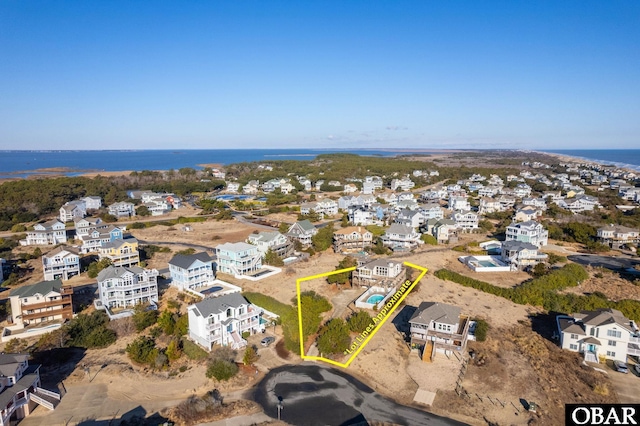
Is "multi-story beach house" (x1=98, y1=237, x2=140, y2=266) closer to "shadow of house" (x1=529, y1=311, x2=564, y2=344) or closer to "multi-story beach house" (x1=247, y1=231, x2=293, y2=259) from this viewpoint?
"multi-story beach house" (x1=247, y1=231, x2=293, y2=259)

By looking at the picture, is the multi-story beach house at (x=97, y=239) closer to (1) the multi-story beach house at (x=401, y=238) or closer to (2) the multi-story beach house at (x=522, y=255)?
(1) the multi-story beach house at (x=401, y=238)

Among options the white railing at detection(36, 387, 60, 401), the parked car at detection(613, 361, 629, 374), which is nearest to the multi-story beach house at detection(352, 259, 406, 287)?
the parked car at detection(613, 361, 629, 374)

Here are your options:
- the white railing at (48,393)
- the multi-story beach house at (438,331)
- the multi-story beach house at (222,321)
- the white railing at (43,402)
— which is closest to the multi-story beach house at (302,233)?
the multi-story beach house at (222,321)

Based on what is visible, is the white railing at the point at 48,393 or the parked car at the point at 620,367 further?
the parked car at the point at 620,367

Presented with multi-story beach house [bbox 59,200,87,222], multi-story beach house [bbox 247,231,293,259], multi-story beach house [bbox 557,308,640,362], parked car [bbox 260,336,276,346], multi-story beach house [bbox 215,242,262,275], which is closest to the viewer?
multi-story beach house [bbox 557,308,640,362]

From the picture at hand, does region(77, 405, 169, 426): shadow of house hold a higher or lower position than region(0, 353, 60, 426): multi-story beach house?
lower
